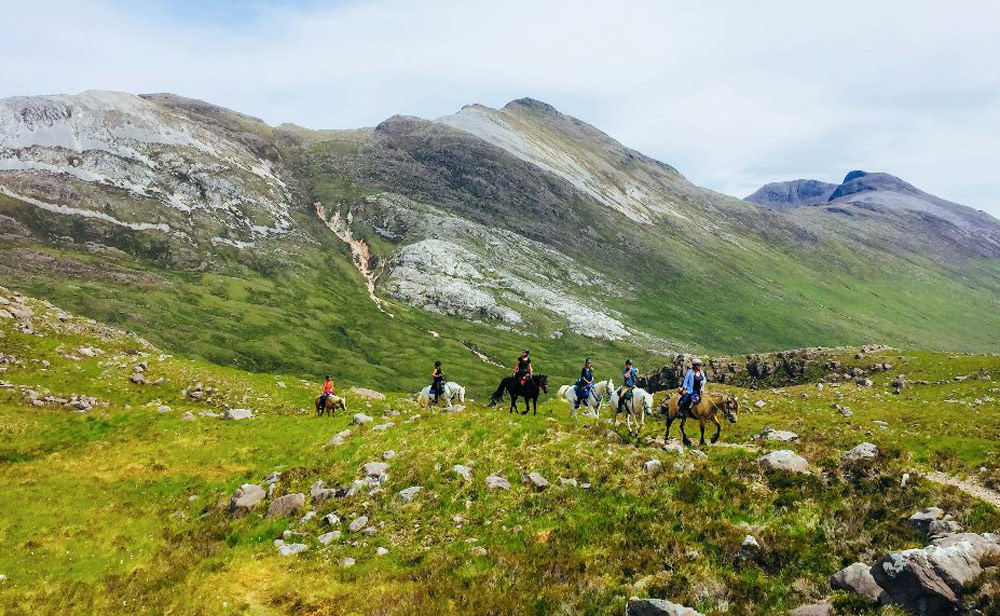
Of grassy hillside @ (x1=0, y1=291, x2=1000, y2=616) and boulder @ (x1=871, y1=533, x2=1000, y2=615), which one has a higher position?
boulder @ (x1=871, y1=533, x2=1000, y2=615)

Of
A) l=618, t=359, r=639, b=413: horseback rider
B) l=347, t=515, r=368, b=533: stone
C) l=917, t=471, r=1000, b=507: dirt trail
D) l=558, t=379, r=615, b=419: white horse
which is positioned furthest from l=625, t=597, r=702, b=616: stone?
l=558, t=379, r=615, b=419: white horse

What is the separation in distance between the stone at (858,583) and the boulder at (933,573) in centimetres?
15

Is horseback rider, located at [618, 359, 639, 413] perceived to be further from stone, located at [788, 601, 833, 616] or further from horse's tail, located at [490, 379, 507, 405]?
stone, located at [788, 601, 833, 616]

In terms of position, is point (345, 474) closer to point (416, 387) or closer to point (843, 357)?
point (843, 357)

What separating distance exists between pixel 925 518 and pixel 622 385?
2095cm

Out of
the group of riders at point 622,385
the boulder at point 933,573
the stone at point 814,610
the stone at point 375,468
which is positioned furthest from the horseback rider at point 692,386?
the stone at point 814,610

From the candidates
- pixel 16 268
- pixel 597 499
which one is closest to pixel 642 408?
pixel 597 499

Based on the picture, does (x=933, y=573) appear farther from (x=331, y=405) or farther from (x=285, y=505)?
(x=331, y=405)

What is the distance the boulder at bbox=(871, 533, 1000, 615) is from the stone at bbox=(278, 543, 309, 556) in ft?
60.1

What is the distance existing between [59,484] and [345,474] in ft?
50.7

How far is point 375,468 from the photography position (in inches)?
1023

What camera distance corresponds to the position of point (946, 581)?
39.6 feet

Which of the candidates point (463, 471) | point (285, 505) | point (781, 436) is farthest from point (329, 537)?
point (781, 436)

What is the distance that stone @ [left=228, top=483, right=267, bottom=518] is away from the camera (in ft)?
80.4
